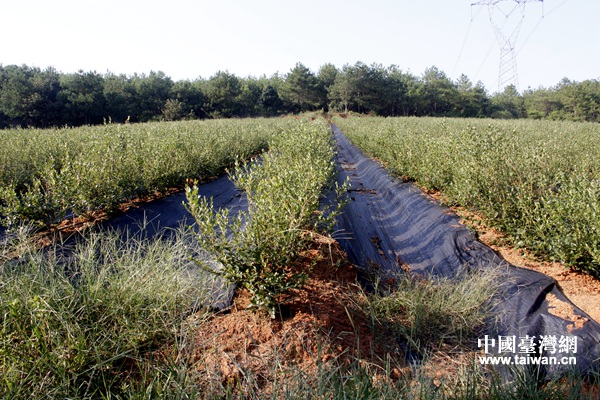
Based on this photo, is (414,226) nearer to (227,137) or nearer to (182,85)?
(227,137)

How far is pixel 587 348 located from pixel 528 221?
2063 mm

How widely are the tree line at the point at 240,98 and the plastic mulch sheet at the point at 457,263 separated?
27.6 metres

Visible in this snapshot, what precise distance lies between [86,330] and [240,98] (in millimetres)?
46978

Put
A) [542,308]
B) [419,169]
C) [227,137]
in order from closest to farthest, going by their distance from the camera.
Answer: [542,308]
[419,169]
[227,137]


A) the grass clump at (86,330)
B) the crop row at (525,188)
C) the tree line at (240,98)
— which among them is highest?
the tree line at (240,98)

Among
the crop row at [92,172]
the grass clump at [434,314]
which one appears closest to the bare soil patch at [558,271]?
the grass clump at [434,314]

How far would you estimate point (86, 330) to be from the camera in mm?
2332

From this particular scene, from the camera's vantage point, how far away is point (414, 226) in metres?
6.48

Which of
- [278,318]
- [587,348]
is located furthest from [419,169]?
[278,318]

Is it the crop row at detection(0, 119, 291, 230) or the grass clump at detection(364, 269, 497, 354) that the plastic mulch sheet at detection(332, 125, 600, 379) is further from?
the crop row at detection(0, 119, 291, 230)

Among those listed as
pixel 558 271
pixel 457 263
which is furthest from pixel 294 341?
pixel 558 271

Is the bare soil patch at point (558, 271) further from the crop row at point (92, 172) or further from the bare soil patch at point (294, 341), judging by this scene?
the crop row at point (92, 172)

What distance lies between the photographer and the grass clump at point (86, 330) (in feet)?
6.57

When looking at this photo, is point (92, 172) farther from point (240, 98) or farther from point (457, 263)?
point (240, 98)
